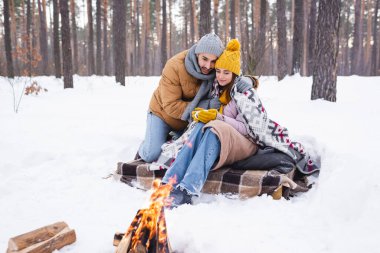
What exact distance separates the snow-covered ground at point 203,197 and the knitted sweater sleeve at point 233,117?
671 millimetres

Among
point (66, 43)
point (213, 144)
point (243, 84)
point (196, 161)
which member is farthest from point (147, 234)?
point (66, 43)

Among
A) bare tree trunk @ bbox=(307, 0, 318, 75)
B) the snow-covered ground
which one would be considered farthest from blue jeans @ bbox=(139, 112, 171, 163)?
bare tree trunk @ bbox=(307, 0, 318, 75)

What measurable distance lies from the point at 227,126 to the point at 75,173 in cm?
178

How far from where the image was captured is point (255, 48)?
731 centimetres

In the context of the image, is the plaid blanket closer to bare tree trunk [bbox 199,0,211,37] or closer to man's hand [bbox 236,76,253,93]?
man's hand [bbox 236,76,253,93]

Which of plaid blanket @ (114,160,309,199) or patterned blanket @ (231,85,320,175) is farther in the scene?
patterned blanket @ (231,85,320,175)

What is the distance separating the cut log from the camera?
183 cm

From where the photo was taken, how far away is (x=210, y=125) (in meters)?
2.80

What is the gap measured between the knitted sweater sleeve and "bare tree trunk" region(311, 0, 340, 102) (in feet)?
10.1

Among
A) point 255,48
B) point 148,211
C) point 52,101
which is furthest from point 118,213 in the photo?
point 52,101

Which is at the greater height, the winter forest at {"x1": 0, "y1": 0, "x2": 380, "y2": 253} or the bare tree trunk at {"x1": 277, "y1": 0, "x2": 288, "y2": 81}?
the bare tree trunk at {"x1": 277, "y1": 0, "x2": 288, "y2": 81}

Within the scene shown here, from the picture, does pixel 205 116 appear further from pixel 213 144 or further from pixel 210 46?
pixel 210 46

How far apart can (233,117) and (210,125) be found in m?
0.48

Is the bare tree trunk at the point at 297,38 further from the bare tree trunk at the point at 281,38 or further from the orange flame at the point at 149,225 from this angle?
the orange flame at the point at 149,225
